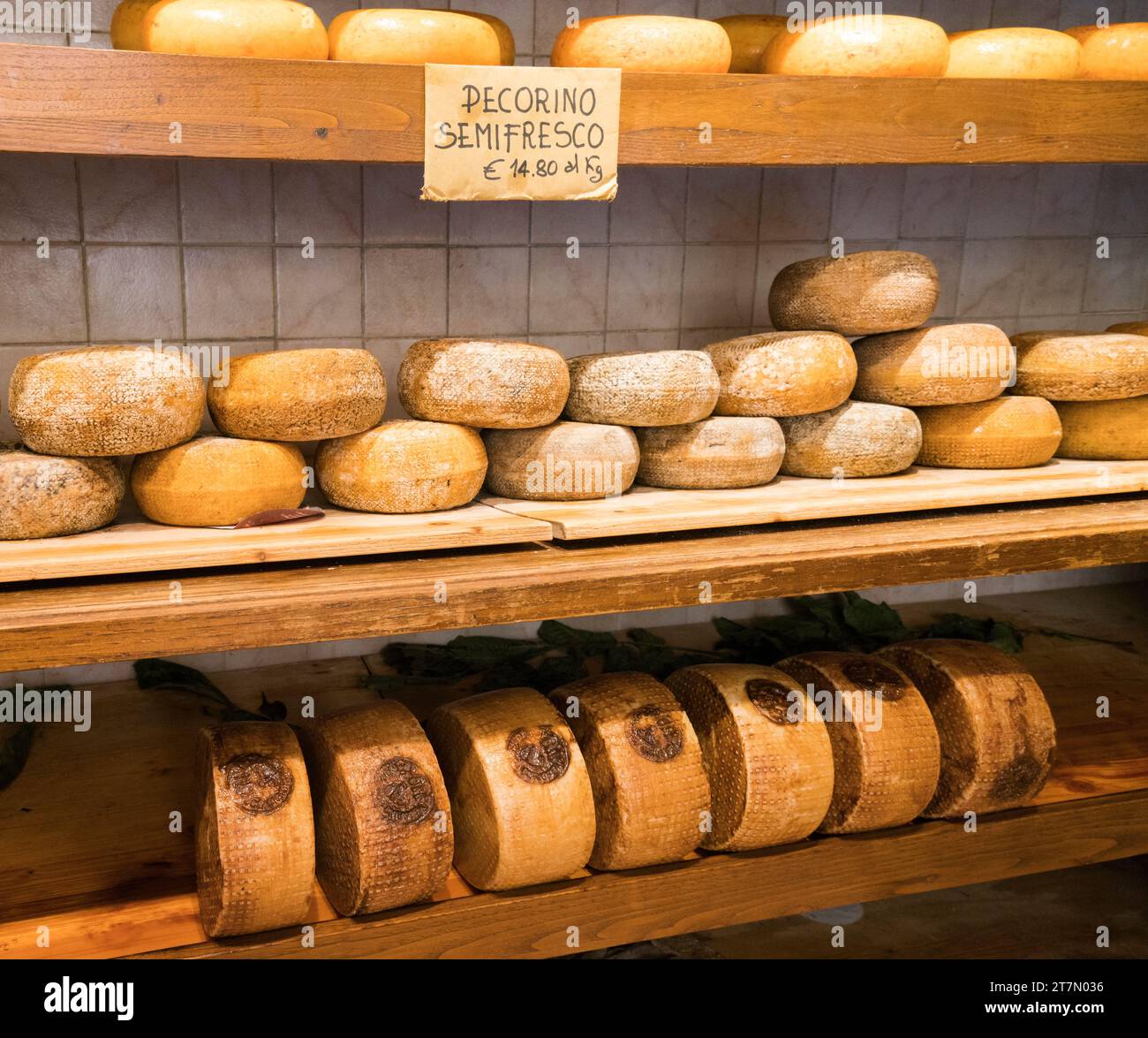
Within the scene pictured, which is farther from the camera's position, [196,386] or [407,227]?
[407,227]

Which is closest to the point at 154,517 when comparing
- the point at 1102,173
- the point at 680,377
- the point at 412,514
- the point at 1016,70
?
the point at 412,514

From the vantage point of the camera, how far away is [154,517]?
1.66 metres

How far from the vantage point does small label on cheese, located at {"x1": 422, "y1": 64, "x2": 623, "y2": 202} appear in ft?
5.08

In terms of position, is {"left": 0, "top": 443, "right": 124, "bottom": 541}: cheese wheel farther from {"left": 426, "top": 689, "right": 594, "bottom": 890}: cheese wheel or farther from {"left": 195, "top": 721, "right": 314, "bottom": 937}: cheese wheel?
{"left": 426, "top": 689, "right": 594, "bottom": 890}: cheese wheel

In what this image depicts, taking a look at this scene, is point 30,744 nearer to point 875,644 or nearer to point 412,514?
point 412,514

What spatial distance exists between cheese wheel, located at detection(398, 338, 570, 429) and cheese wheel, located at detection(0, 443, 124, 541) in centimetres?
47

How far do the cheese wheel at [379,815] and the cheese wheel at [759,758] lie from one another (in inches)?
17.9

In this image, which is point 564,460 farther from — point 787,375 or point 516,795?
point 516,795

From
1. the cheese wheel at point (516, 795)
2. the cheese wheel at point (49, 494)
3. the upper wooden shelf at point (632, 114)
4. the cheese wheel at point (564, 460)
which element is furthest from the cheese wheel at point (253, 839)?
the upper wooden shelf at point (632, 114)

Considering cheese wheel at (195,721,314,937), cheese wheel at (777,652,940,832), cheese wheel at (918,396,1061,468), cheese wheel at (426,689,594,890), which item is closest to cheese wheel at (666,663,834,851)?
cheese wheel at (777,652,940,832)

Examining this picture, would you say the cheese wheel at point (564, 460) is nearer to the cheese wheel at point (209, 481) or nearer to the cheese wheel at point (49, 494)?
the cheese wheel at point (209, 481)

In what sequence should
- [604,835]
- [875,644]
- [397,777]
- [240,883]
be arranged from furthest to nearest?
[875,644] < [604,835] < [397,777] < [240,883]

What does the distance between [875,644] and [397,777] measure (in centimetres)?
133
